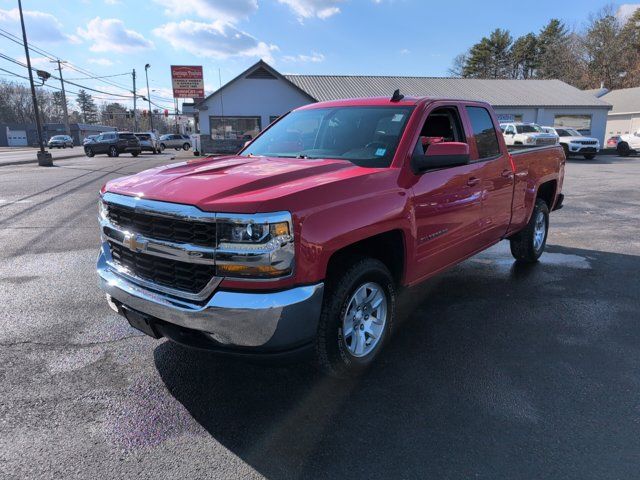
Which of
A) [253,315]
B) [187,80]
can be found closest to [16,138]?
Result: [187,80]

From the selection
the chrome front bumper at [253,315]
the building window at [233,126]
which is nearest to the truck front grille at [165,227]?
the chrome front bumper at [253,315]

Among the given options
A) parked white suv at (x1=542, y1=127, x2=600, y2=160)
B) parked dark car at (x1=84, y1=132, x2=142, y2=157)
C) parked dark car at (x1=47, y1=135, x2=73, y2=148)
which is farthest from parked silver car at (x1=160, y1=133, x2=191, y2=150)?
parked white suv at (x1=542, y1=127, x2=600, y2=160)

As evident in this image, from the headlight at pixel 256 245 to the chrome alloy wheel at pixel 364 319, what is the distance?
75 cm

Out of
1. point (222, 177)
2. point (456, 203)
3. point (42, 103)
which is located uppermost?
point (42, 103)

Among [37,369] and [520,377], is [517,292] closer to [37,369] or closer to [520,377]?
[520,377]

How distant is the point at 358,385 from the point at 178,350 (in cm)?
151

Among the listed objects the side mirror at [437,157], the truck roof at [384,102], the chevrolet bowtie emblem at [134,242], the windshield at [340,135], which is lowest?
the chevrolet bowtie emblem at [134,242]

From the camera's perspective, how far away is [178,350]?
3764mm

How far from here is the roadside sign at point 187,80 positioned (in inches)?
1815

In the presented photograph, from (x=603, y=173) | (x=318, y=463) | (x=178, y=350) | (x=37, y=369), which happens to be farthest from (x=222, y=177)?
(x=603, y=173)

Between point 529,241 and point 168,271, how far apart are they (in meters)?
4.83

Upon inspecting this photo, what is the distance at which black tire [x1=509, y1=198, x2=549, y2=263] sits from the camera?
5949 mm

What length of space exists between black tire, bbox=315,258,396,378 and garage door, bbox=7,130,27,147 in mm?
95500

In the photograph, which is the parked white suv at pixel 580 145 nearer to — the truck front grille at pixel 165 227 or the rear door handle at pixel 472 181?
the rear door handle at pixel 472 181
